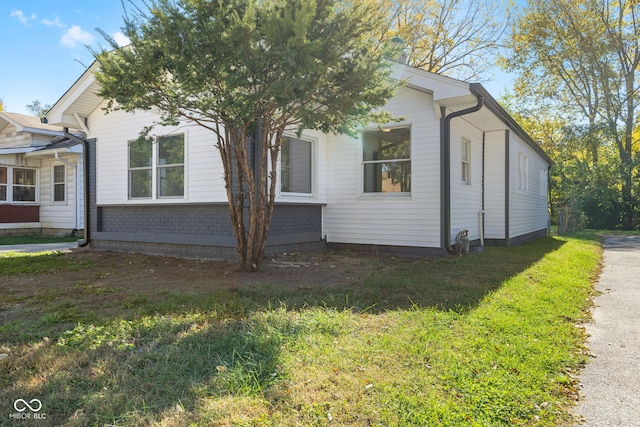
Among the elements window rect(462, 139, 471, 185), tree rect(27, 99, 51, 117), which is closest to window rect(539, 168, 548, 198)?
window rect(462, 139, 471, 185)

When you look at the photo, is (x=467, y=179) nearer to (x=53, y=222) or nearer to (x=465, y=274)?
(x=465, y=274)

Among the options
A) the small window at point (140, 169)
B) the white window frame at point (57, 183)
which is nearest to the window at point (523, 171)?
the small window at point (140, 169)

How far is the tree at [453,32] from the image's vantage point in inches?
757

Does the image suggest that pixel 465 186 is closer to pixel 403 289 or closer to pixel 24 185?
pixel 403 289

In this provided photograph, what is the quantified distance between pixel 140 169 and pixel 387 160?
5.58 m

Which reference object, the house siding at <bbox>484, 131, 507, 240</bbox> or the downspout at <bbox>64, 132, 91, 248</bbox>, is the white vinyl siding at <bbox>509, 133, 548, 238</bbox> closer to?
the house siding at <bbox>484, 131, 507, 240</bbox>

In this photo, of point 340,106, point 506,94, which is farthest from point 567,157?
point 340,106

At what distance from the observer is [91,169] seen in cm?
1000

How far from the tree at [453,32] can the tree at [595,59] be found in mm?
3491

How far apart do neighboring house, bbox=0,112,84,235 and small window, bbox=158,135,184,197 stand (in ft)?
20.5

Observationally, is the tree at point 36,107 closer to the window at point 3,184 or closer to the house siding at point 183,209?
the window at point 3,184

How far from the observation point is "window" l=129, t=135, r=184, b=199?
27.6ft

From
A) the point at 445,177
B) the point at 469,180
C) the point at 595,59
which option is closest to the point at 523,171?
the point at 469,180

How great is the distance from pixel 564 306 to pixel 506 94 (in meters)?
29.1
